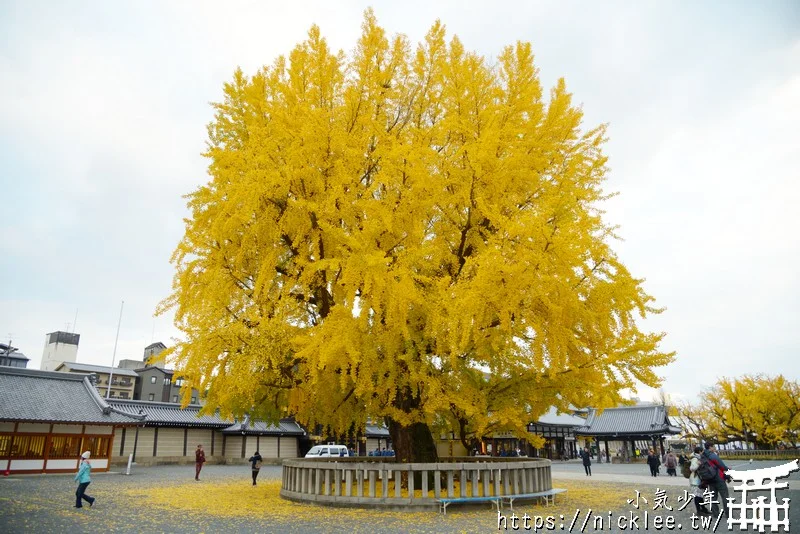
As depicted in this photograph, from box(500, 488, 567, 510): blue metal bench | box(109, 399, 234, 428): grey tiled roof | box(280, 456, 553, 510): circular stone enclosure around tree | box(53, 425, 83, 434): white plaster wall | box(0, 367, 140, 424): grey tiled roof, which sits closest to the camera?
box(280, 456, 553, 510): circular stone enclosure around tree

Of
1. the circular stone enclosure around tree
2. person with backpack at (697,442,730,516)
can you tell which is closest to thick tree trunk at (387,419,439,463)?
the circular stone enclosure around tree

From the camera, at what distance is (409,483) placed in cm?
1164

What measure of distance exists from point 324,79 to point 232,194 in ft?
12.7

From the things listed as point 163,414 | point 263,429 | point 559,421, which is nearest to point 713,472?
point 163,414

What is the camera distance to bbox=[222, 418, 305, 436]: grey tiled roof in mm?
37250

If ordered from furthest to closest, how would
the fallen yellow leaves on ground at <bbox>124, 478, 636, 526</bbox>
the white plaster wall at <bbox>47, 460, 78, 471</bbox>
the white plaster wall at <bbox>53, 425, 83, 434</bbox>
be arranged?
the white plaster wall at <bbox>53, 425, 83, 434</bbox> → the white plaster wall at <bbox>47, 460, 78, 471</bbox> → the fallen yellow leaves on ground at <bbox>124, 478, 636, 526</bbox>

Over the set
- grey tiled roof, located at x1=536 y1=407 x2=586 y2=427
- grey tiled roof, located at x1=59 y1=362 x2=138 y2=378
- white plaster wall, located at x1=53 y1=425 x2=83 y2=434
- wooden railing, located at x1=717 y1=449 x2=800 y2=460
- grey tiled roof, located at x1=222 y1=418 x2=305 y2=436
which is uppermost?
grey tiled roof, located at x1=59 y1=362 x2=138 y2=378

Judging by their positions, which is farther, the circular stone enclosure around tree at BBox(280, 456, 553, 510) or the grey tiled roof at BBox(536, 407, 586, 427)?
the grey tiled roof at BBox(536, 407, 586, 427)

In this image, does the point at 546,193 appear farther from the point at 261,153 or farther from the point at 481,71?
the point at 261,153

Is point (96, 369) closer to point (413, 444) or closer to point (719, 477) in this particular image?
point (413, 444)

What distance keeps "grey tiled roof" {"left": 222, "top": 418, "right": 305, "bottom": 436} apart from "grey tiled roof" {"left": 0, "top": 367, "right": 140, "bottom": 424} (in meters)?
11.3

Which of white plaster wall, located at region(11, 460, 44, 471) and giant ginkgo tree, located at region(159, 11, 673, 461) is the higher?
giant ginkgo tree, located at region(159, 11, 673, 461)

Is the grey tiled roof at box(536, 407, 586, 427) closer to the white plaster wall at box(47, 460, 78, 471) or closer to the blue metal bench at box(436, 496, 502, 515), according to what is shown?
the blue metal bench at box(436, 496, 502, 515)

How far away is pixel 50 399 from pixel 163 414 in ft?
32.8
